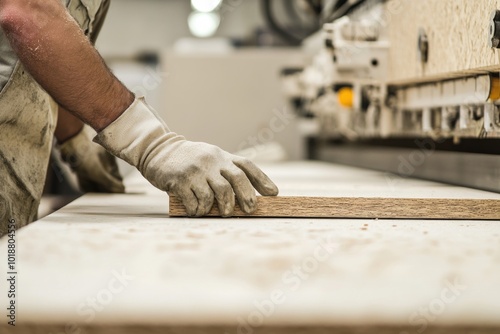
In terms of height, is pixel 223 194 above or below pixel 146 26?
above

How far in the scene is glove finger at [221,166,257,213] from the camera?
1.20m

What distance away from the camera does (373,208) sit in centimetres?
126

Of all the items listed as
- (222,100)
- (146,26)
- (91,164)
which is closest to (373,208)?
(91,164)

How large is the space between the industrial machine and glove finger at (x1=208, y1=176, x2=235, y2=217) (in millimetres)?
620

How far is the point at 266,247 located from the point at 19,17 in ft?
2.16

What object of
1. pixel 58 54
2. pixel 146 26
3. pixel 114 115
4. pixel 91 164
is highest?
pixel 58 54

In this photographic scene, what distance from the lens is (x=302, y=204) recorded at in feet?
4.12

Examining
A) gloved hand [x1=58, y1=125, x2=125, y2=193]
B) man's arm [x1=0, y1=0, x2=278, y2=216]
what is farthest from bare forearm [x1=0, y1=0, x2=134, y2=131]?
gloved hand [x1=58, y1=125, x2=125, y2=193]

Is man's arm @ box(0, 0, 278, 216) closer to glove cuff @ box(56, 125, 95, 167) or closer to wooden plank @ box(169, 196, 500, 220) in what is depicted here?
wooden plank @ box(169, 196, 500, 220)

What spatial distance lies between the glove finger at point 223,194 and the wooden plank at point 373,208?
0.05 meters

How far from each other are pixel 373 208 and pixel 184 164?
38cm

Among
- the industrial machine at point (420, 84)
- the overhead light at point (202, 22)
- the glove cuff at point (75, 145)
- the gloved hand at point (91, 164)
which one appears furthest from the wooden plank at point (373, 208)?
the overhead light at point (202, 22)

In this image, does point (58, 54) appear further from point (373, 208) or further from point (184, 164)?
point (373, 208)

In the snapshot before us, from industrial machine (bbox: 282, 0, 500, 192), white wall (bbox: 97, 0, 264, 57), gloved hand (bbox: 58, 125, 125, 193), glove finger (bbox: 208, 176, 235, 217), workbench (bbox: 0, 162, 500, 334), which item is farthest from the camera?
white wall (bbox: 97, 0, 264, 57)
